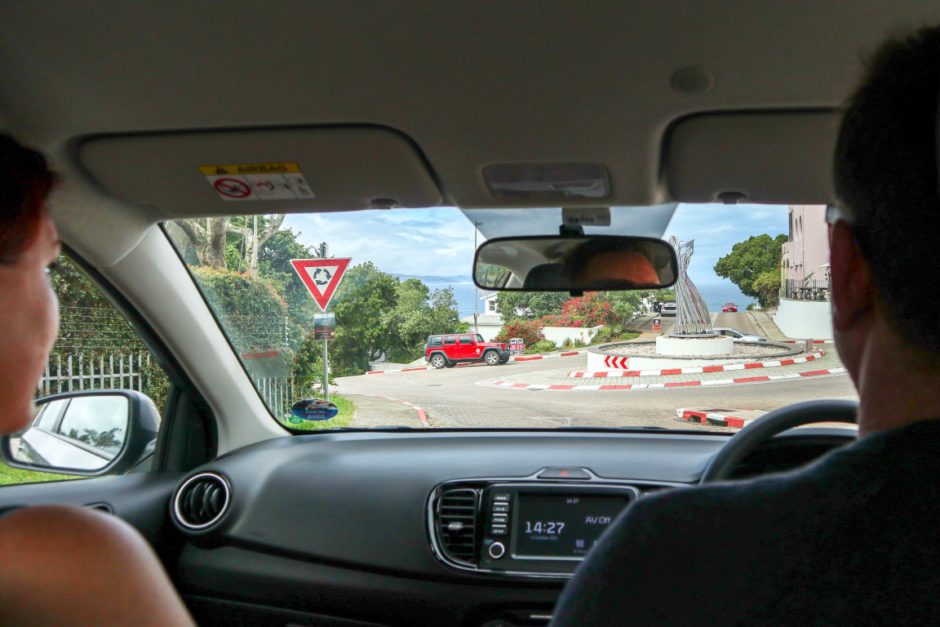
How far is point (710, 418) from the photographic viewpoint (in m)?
3.94

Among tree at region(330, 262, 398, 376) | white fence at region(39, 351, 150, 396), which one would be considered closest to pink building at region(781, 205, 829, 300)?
tree at region(330, 262, 398, 376)

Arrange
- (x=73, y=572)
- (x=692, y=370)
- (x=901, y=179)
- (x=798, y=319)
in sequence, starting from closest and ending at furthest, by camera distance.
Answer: (x=901, y=179), (x=73, y=572), (x=798, y=319), (x=692, y=370)

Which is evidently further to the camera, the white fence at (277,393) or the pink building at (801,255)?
the white fence at (277,393)

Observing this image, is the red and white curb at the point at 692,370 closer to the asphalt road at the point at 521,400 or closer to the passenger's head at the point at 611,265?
the asphalt road at the point at 521,400

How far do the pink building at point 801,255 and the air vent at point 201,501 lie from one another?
279 centimetres

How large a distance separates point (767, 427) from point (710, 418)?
1224mm

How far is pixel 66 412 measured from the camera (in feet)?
11.2

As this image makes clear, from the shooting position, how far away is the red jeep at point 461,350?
4.03 meters

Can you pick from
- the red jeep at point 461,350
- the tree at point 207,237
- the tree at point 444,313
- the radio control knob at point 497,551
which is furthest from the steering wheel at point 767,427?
the tree at point 207,237

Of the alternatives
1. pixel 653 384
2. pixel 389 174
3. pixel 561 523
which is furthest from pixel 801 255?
pixel 389 174

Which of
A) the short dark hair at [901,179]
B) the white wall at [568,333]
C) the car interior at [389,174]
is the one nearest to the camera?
the short dark hair at [901,179]

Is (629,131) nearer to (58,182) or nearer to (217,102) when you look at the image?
(217,102)

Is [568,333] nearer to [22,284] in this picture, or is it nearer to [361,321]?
[361,321]

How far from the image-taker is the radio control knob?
332cm
